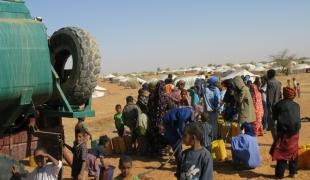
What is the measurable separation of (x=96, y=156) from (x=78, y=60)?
2488 mm

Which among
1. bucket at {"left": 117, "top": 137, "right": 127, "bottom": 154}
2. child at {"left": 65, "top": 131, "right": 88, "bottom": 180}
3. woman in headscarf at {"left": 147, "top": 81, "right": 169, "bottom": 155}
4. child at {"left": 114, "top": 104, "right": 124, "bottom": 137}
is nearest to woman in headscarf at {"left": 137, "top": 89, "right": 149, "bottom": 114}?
woman in headscarf at {"left": 147, "top": 81, "right": 169, "bottom": 155}

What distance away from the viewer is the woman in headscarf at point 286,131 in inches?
331

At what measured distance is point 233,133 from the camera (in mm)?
12008

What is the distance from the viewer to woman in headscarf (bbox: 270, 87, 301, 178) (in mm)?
8414

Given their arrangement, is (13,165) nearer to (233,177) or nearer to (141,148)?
(233,177)

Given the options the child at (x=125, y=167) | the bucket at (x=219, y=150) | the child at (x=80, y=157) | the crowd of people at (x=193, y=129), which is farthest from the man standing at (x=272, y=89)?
the child at (x=125, y=167)

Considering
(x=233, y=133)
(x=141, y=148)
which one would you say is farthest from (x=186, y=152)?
(x=233, y=133)

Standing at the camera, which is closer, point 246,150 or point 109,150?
point 246,150

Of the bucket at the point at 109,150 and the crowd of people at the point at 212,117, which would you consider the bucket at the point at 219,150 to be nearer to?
the crowd of people at the point at 212,117

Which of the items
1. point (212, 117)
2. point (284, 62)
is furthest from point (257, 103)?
point (284, 62)

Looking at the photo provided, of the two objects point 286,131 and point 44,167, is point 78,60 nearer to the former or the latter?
point 44,167

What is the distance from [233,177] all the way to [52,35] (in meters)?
5.01

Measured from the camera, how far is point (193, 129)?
14.1 feet

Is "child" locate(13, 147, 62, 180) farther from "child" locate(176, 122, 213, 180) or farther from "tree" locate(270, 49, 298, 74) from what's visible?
"tree" locate(270, 49, 298, 74)
